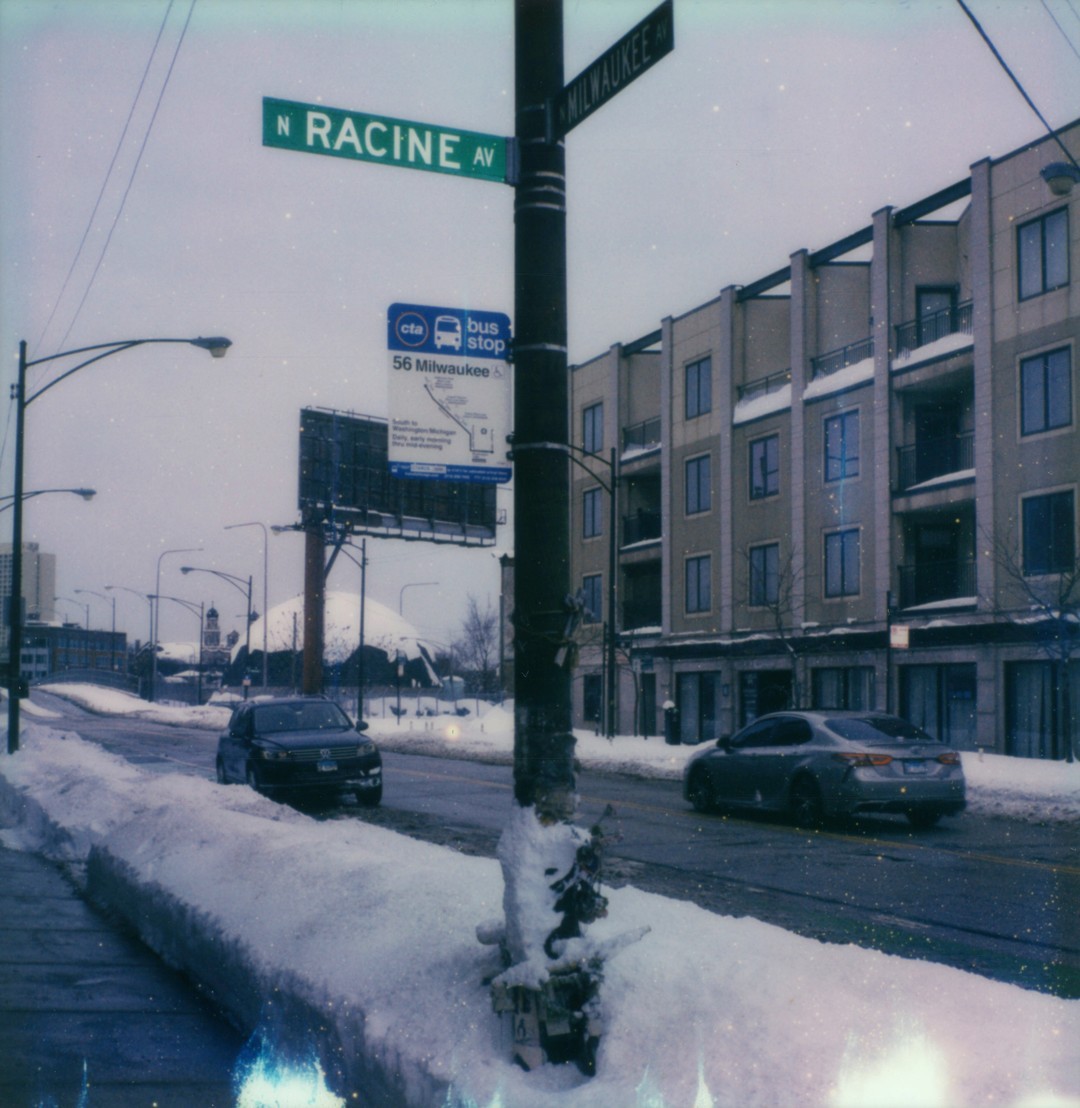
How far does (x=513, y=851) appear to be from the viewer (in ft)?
15.8

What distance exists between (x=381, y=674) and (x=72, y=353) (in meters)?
→ 90.5

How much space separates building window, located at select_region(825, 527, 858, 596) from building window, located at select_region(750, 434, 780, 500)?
316cm

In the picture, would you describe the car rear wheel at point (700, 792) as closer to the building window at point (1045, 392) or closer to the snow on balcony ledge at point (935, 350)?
the building window at point (1045, 392)

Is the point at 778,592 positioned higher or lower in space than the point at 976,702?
higher

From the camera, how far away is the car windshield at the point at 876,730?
1602 cm

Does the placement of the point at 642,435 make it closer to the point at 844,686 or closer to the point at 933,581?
the point at 844,686

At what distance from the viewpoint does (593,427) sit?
1973 inches

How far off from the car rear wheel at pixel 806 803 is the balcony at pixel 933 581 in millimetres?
17230

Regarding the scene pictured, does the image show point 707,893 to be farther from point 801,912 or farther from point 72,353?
point 72,353

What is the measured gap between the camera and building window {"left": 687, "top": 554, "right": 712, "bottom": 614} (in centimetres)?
4191

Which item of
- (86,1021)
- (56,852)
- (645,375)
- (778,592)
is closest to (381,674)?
(645,375)

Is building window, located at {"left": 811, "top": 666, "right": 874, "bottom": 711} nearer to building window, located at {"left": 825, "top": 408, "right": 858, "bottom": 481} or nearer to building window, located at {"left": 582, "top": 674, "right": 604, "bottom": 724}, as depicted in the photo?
building window, located at {"left": 825, "top": 408, "right": 858, "bottom": 481}

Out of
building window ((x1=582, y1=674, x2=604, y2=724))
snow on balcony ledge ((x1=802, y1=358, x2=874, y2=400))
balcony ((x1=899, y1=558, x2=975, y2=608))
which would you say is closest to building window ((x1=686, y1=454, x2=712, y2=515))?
snow on balcony ledge ((x1=802, y1=358, x2=874, y2=400))

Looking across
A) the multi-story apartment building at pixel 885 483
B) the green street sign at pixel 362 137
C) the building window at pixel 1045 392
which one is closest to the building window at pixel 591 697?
the multi-story apartment building at pixel 885 483
